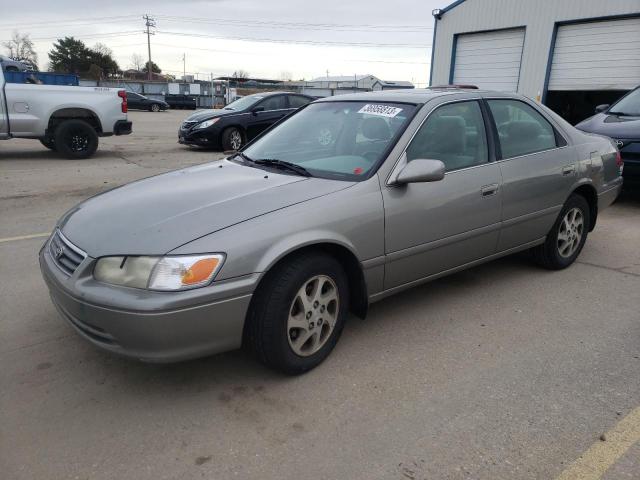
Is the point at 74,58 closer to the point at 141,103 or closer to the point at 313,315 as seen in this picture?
the point at 141,103

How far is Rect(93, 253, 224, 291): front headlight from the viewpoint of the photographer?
7.82 feet

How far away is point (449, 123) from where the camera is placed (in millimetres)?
3590

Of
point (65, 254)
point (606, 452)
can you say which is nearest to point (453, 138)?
point (606, 452)

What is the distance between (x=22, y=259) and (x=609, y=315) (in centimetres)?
480

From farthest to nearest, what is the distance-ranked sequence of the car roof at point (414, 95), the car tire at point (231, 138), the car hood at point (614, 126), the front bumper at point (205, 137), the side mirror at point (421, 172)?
1. the car tire at point (231, 138)
2. the front bumper at point (205, 137)
3. the car hood at point (614, 126)
4. the car roof at point (414, 95)
5. the side mirror at point (421, 172)

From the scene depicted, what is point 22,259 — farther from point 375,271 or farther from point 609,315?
point 609,315

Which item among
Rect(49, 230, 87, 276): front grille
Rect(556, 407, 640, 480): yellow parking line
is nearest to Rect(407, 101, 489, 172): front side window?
Rect(556, 407, 640, 480): yellow parking line

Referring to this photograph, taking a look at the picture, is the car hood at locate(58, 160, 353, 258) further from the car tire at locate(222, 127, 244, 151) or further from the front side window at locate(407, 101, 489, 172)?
the car tire at locate(222, 127, 244, 151)

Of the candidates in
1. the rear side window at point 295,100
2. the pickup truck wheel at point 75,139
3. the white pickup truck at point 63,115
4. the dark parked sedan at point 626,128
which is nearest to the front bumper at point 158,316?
the dark parked sedan at point 626,128

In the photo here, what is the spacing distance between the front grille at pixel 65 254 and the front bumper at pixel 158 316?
0.08m

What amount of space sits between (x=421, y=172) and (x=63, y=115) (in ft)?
31.7

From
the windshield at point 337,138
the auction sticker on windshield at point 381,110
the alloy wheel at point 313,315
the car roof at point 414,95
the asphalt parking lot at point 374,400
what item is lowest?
the asphalt parking lot at point 374,400

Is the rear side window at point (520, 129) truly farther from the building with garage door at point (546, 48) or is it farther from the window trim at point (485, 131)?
the building with garage door at point (546, 48)

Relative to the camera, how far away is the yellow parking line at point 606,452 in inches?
84.5
